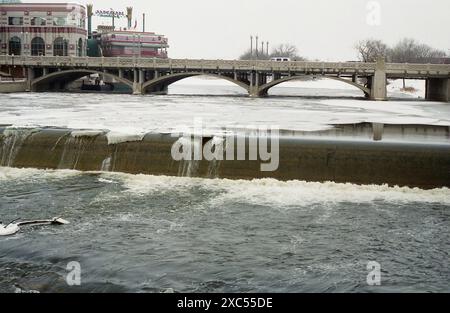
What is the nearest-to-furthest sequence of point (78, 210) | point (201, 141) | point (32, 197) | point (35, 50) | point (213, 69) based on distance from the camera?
point (78, 210) < point (32, 197) < point (201, 141) < point (213, 69) < point (35, 50)

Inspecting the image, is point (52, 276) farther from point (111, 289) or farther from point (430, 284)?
point (430, 284)

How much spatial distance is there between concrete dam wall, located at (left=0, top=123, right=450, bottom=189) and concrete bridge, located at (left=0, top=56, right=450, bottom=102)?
40536mm

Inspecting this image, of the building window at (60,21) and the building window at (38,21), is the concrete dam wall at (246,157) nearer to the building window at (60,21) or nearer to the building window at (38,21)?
the building window at (60,21)

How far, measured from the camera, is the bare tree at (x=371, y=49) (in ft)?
402

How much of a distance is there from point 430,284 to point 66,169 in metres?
14.1

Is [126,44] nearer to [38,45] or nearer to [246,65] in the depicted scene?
[38,45]

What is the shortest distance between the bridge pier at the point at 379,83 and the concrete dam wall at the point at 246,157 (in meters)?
40.5

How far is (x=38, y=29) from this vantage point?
Result: 86875 mm

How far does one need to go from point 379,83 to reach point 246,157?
46.4 m

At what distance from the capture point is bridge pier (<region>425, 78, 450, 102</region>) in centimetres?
6272

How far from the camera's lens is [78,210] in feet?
50.0
